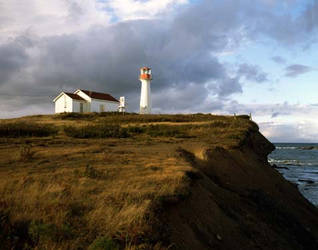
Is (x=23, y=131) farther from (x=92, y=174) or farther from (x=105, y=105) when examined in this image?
(x=105, y=105)

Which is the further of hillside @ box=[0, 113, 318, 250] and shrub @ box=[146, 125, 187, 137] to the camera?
shrub @ box=[146, 125, 187, 137]

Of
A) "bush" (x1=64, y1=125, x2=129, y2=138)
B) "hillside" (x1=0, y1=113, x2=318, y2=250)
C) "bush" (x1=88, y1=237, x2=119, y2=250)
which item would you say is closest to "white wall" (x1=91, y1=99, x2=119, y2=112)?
"bush" (x1=64, y1=125, x2=129, y2=138)

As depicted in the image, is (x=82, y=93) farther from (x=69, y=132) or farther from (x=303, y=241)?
(x=303, y=241)

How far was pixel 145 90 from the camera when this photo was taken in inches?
2009

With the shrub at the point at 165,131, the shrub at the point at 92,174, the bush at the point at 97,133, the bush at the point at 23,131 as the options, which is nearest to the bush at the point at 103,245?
the shrub at the point at 92,174

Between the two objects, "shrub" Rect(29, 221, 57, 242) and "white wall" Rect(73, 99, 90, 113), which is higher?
"white wall" Rect(73, 99, 90, 113)

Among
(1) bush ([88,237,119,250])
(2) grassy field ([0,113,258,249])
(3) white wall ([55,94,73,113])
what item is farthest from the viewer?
(3) white wall ([55,94,73,113])

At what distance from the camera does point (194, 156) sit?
652 inches

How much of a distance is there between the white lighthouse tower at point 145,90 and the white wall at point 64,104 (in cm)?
1142

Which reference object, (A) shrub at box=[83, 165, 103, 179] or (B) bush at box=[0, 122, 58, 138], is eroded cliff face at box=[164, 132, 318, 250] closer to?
(A) shrub at box=[83, 165, 103, 179]

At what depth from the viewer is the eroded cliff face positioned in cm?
798

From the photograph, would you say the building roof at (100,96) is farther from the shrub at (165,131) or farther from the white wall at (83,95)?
the shrub at (165,131)

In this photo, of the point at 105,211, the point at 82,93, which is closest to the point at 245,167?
the point at 105,211

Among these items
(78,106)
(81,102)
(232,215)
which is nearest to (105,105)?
(81,102)
